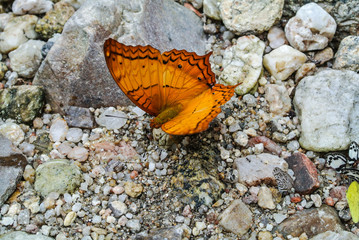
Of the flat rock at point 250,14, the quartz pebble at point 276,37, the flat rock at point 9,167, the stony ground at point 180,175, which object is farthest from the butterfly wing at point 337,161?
the flat rock at point 9,167

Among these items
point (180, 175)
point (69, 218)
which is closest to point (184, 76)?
point (180, 175)

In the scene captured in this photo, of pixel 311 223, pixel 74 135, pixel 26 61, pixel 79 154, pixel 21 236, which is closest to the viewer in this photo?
pixel 21 236

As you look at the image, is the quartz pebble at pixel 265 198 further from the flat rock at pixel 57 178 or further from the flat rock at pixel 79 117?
the flat rock at pixel 79 117

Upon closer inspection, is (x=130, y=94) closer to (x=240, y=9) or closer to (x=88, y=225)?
(x=88, y=225)

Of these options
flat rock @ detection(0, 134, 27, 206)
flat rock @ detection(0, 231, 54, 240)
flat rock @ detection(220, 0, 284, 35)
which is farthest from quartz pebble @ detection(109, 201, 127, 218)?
flat rock @ detection(220, 0, 284, 35)

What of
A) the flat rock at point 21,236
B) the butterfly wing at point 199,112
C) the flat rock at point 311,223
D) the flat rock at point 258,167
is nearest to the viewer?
the butterfly wing at point 199,112

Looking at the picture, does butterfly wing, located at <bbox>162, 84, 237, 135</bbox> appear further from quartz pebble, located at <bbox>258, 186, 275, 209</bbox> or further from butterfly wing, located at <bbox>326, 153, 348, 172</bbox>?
butterfly wing, located at <bbox>326, 153, 348, 172</bbox>

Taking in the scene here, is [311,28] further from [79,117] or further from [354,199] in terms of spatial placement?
[79,117]
